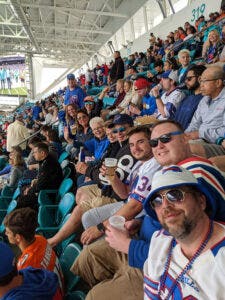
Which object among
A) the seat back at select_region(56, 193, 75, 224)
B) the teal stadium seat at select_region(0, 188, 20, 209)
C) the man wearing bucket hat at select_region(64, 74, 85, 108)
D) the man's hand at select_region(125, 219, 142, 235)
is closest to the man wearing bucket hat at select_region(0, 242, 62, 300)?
the man's hand at select_region(125, 219, 142, 235)

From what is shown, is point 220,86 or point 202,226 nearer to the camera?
point 202,226

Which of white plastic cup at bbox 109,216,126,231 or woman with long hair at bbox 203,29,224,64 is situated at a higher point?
woman with long hair at bbox 203,29,224,64

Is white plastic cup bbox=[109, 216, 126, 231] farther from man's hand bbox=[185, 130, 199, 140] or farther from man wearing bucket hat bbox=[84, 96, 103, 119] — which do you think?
man wearing bucket hat bbox=[84, 96, 103, 119]

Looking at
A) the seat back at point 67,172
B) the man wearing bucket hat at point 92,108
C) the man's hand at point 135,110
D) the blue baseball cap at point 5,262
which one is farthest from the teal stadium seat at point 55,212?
the man wearing bucket hat at point 92,108

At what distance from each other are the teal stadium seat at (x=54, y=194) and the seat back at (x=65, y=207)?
0.36 metres

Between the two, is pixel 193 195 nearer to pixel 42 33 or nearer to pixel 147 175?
pixel 147 175

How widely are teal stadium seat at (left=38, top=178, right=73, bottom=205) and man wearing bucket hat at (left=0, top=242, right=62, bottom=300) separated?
1845 mm

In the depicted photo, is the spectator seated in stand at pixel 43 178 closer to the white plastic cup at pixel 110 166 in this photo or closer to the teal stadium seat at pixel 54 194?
the teal stadium seat at pixel 54 194

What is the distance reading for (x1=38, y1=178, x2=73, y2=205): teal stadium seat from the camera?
342 centimetres

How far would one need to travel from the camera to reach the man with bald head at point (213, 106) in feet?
8.80

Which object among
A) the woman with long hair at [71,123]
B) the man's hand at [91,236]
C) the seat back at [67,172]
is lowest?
the man's hand at [91,236]

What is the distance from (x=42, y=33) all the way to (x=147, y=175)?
69.6 ft

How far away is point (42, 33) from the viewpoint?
67.9 feet

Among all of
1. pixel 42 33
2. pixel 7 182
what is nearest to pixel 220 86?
pixel 7 182
